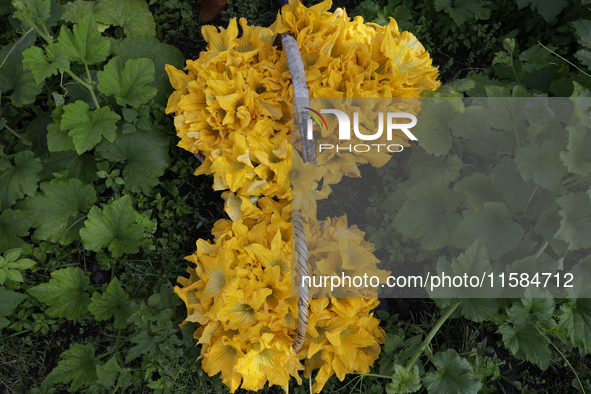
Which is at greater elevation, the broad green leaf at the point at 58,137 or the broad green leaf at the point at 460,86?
the broad green leaf at the point at 460,86

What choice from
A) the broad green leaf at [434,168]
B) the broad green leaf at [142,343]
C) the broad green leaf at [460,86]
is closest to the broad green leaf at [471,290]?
the broad green leaf at [434,168]

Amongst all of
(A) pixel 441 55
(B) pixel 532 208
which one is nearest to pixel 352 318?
(B) pixel 532 208

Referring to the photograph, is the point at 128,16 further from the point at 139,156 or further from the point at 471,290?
the point at 471,290

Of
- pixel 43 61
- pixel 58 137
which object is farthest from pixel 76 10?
pixel 58 137

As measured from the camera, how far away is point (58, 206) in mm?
1855

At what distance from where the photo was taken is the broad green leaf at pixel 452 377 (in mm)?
1425

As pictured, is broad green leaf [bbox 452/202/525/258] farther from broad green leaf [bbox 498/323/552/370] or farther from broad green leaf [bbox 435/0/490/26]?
broad green leaf [bbox 435/0/490/26]

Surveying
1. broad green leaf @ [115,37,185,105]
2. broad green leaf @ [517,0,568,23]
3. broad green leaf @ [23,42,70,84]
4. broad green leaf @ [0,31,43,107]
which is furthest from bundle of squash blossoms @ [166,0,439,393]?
broad green leaf @ [517,0,568,23]

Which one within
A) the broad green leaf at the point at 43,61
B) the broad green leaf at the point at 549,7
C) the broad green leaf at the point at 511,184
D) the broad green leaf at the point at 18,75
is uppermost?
the broad green leaf at the point at 549,7

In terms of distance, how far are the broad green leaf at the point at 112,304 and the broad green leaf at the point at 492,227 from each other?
1.53 metres

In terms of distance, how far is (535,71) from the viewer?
1.75 m

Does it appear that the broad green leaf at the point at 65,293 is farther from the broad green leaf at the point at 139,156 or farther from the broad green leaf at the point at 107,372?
the broad green leaf at the point at 139,156

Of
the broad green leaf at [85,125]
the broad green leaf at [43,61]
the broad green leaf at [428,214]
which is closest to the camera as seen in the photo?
the broad green leaf at [428,214]

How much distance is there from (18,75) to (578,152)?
→ 2487mm
